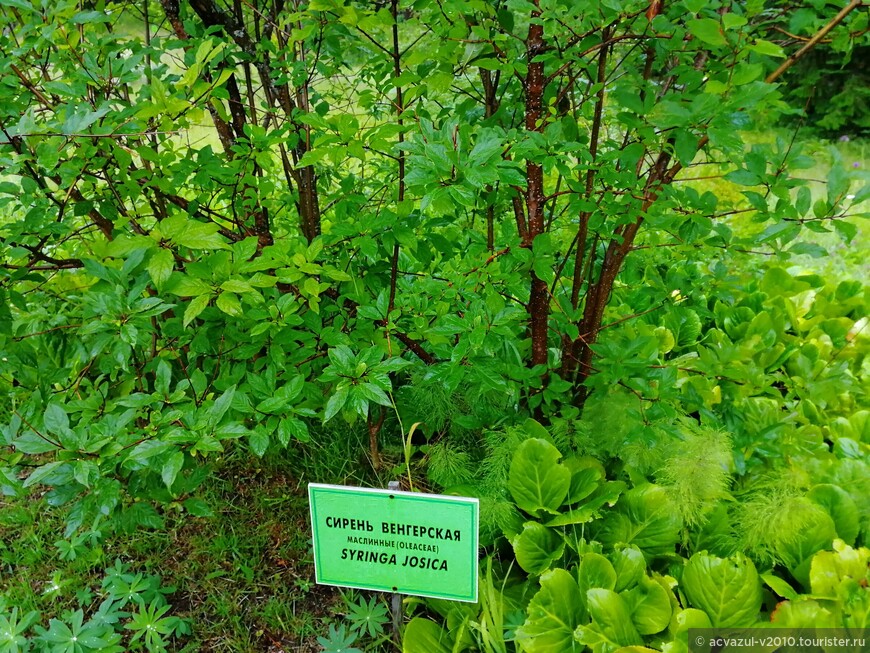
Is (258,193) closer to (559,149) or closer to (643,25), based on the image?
(559,149)

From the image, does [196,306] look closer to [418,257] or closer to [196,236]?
[196,236]

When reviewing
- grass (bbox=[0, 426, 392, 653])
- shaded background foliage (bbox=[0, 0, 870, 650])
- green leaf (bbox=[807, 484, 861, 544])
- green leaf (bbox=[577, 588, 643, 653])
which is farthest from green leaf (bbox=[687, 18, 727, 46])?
grass (bbox=[0, 426, 392, 653])

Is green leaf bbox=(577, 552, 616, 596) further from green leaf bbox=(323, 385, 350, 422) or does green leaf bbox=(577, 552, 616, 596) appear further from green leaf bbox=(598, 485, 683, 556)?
green leaf bbox=(323, 385, 350, 422)

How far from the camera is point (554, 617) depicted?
1395mm

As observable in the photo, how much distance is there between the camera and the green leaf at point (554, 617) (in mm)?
1372

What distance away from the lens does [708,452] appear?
1.66 m

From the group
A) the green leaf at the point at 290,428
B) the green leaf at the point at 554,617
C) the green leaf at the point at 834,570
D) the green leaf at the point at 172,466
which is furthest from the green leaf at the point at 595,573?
the green leaf at the point at 172,466

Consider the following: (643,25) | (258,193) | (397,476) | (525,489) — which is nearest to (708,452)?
(525,489)

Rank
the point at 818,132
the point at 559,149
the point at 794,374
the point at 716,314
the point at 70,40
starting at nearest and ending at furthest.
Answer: the point at 559,149
the point at 70,40
the point at 794,374
the point at 716,314
the point at 818,132

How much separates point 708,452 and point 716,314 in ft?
3.07

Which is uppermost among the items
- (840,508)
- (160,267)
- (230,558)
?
(160,267)

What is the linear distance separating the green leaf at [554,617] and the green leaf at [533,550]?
0.10 m

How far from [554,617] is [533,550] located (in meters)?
0.20

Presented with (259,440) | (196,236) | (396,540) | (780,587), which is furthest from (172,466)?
(780,587)
